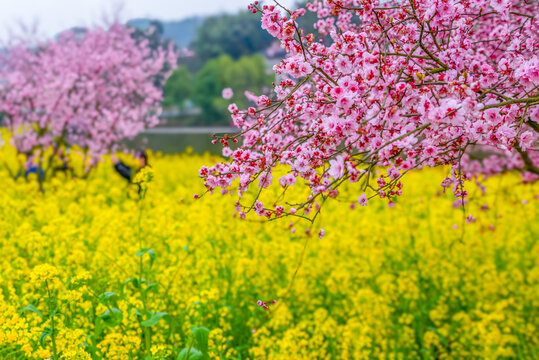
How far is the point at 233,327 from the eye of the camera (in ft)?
18.2

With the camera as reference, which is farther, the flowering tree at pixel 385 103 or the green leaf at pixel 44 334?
the green leaf at pixel 44 334

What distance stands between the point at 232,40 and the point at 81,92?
61.6m

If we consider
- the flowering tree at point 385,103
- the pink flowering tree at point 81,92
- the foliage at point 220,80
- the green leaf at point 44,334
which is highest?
the foliage at point 220,80

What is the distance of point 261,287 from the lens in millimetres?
6297

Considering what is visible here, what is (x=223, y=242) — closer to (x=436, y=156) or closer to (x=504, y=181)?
(x=436, y=156)

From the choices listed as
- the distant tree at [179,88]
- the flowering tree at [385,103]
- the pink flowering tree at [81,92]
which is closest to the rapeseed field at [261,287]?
the flowering tree at [385,103]

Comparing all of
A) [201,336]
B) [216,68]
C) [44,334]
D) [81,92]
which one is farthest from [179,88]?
[44,334]

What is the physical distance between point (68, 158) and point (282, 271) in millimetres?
9732

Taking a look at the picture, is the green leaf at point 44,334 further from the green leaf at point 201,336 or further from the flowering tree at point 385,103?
the flowering tree at point 385,103

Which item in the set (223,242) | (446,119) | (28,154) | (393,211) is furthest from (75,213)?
(28,154)

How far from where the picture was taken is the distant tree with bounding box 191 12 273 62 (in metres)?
71.8

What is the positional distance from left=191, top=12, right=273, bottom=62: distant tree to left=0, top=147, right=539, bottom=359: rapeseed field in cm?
6598

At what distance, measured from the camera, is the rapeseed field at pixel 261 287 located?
4.31 meters

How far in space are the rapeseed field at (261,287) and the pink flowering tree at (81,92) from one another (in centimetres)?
542
